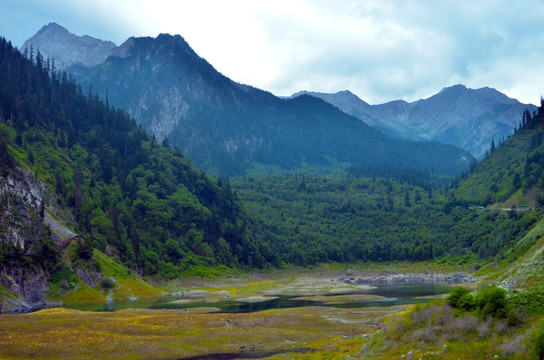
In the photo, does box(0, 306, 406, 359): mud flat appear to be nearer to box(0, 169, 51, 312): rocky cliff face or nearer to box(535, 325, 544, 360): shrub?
box(535, 325, 544, 360): shrub

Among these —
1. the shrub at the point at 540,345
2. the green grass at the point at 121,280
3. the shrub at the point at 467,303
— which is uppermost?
the shrub at the point at 467,303

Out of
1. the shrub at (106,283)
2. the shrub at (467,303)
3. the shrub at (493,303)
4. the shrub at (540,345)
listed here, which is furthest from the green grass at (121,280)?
the shrub at (540,345)

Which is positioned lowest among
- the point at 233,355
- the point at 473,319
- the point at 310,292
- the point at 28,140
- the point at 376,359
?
the point at 310,292

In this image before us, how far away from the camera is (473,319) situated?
38812 millimetres

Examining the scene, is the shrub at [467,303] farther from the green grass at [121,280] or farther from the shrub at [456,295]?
the green grass at [121,280]

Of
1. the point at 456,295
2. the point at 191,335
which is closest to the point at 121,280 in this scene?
the point at 191,335

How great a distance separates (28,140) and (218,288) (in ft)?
315

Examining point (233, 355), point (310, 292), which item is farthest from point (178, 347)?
point (310, 292)

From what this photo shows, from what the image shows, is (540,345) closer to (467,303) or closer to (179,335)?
(467,303)

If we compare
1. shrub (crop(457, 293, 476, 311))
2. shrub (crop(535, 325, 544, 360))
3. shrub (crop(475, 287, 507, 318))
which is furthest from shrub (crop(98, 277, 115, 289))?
shrub (crop(535, 325, 544, 360))

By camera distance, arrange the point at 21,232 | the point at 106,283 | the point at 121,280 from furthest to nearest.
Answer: the point at 121,280 → the point at 106,283 → the point at 21,232

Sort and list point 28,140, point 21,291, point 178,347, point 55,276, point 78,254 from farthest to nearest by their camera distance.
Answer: point 28,140
point 78,254
point 55,276
point 21,291
point 178,347

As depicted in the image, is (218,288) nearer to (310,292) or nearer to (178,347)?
(310,292)

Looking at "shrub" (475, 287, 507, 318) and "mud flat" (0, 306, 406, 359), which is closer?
"shrub" (475, 287, 507, 318)
